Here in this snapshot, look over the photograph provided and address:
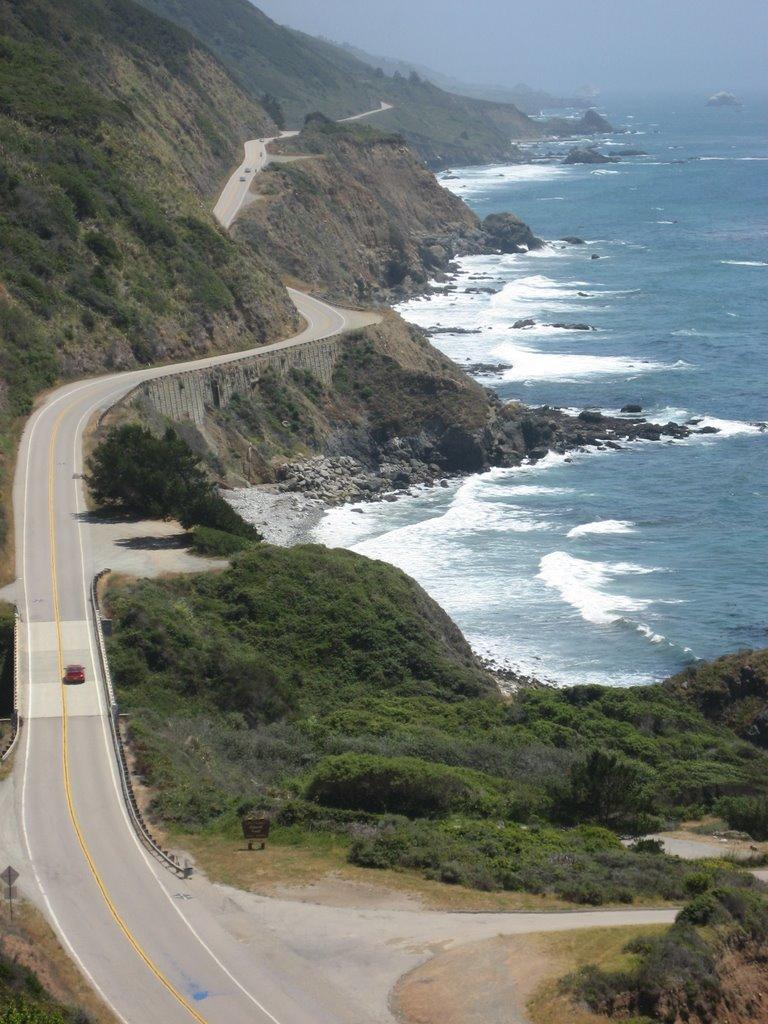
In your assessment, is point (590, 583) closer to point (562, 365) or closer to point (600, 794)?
point (600, 794)

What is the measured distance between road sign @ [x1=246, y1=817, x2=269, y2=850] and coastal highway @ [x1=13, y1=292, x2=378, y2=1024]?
6.23ft

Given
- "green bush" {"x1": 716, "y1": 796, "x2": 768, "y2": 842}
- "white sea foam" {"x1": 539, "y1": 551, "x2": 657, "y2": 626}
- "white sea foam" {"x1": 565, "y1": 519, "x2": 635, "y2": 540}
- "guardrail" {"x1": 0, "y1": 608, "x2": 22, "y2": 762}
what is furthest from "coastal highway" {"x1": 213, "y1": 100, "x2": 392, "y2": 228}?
"green bush" {"x1": 716, "y1": 796, "x2": 768, "y2": 842}

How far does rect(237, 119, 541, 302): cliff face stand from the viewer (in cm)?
9750

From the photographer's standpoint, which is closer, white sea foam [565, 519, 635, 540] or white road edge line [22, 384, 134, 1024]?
white road edge line [22, 384, 134, 1024]

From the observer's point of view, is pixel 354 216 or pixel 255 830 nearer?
pixel 255 830

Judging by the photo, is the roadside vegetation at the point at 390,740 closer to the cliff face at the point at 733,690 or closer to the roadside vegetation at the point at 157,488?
the cliff face at the point at 733,690

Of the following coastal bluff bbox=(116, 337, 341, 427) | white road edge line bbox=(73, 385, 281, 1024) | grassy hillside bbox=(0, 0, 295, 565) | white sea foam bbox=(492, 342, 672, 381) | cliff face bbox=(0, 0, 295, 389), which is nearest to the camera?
white road edge line bbox=(73, 385, 281, 1024)

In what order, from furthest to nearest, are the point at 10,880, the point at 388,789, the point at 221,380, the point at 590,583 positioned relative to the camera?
the point at 221,380
the point at 590,583
the point at 388,789
the point at 10,880

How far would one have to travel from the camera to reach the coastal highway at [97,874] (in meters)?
20.5

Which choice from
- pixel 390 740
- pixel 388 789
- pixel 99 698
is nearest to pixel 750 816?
pixel 388 789

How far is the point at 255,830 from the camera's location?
86.9 ft

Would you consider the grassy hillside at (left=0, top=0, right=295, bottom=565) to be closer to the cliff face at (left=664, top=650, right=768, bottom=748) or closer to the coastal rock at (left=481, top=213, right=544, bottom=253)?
the cliff face at (left=664, top=650, right=768, bottom=748)

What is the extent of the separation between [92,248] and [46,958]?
51529 mm

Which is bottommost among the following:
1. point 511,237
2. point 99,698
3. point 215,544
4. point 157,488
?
point 99,698
